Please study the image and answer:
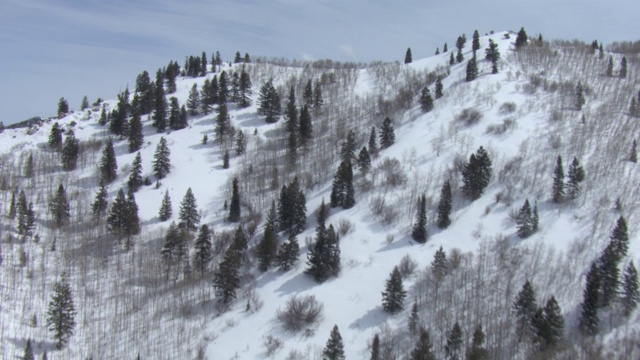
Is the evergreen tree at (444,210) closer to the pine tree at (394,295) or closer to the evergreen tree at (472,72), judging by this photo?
the pine tree at (394,295)

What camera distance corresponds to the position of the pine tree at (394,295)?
5746cm

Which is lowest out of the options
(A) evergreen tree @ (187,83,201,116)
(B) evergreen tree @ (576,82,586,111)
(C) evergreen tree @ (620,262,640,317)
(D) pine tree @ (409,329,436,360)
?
(D) pine tree @ (409,329,436,360)

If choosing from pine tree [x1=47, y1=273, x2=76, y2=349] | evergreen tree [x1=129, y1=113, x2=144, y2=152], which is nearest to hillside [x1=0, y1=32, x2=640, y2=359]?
pine tree [x1=47, y1=273, x2=76, y2=349]

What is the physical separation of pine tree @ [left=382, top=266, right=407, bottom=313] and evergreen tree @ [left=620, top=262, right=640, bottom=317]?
2417cm

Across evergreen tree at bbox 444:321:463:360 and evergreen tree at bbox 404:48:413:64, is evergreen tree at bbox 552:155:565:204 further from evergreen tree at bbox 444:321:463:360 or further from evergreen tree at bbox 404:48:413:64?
evergreen tree at bbox 404:48:413:64

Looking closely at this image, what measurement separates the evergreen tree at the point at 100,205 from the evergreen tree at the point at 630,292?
87.1 m

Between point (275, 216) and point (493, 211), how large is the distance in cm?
3564

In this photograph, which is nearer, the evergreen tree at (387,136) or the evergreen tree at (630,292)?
the evergreen tree at (630,292)

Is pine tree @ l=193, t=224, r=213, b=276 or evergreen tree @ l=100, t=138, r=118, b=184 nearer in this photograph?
pine tree @ l=193, t=224, r=213, b=276

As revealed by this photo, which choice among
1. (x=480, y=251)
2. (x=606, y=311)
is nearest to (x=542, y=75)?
(x=480, y=251)

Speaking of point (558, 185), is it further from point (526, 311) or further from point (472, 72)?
point (472, 72)

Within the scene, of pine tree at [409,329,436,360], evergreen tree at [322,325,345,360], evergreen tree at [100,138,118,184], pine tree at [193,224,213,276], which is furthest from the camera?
evergreen tree at [100,138,118,184]

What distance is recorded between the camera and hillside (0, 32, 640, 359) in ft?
187

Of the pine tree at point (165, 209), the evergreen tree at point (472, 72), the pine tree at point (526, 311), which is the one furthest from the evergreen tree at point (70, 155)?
the pine tree at point (526, 311)
